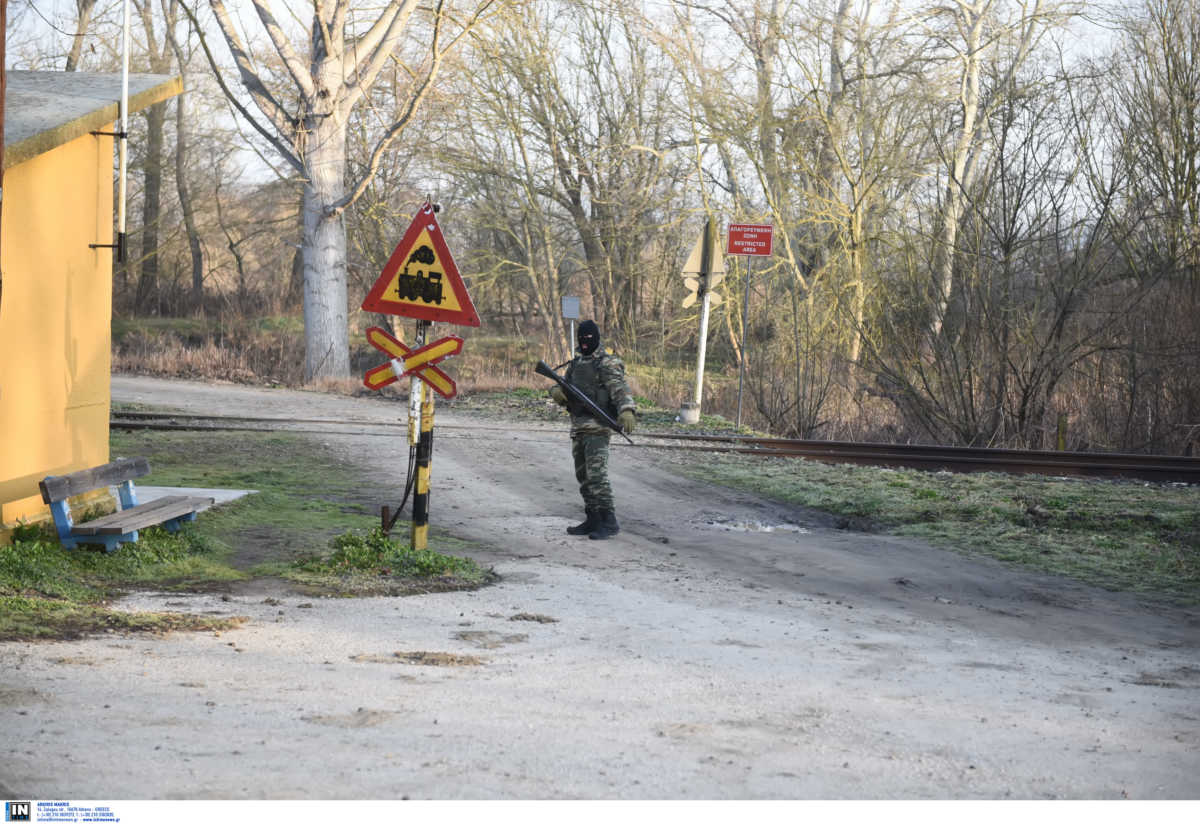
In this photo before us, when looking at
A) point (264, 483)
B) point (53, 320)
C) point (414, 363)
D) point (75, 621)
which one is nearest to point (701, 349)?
point (264, 483)

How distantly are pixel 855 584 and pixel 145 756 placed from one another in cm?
521

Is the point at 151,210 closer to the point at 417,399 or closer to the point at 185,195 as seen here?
the point at 185,195

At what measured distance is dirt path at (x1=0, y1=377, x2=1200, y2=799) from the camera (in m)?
3.85

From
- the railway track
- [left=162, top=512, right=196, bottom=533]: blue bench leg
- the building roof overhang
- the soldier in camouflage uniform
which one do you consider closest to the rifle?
the soldier in camouflage uniform

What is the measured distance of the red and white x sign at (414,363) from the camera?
7.38m

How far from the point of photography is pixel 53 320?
749 centimetres

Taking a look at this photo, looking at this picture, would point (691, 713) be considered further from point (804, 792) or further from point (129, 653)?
point (129, 653)

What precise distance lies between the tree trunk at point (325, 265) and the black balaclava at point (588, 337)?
14034mm

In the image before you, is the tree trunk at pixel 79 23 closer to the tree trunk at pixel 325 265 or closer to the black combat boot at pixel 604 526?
the tree trunk at pixel 325 265

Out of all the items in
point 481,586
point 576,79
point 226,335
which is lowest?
point 481,586

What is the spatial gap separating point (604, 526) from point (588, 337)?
4.93 feet

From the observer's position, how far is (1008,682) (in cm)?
545

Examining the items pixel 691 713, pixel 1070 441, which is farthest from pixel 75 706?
pixel 1070 441

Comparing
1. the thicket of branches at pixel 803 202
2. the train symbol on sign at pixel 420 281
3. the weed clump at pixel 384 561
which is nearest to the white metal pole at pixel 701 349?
the thicket of branches at pixel 803 202
